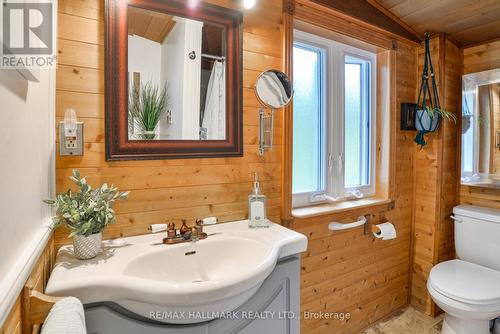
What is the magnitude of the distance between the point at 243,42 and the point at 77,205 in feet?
3.22

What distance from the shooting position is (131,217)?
1.06 metres

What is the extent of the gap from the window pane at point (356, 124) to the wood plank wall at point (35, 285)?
5.55ft

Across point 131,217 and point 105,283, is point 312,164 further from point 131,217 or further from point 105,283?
point 105,283

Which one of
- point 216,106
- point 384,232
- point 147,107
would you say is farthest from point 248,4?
A: point 384,232

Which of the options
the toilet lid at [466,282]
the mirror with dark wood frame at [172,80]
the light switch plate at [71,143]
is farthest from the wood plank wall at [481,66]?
the light switch plate at [71,143]

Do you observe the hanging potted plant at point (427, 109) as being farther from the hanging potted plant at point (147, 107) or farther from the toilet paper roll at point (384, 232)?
the hanging potted plant at point (147, 107)

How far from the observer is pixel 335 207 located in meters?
1.64

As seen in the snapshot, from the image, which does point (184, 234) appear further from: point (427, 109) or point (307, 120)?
point (427, 109)

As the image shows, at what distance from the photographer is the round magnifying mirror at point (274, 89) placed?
131 cm

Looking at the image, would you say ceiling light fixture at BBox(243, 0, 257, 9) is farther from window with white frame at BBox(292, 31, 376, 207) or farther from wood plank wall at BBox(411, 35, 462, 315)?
wood plank wall at BBox(411, 35, 462, 315)

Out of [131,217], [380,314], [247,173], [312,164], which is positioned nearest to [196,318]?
[131,217]

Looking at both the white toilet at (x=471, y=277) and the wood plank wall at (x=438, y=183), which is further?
the wood plank wall at (x=438, y=183)

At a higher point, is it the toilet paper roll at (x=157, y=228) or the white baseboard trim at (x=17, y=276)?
the white baseboard trim at (x=17, y=276)

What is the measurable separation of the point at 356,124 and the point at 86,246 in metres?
1.78
